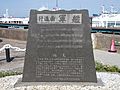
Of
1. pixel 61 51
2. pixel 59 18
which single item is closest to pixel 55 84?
pixel 61 51

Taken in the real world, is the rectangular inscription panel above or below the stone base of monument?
above

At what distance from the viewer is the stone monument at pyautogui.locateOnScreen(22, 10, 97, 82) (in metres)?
7.35

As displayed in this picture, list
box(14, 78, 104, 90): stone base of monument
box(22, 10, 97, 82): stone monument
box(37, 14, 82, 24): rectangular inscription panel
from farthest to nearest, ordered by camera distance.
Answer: box(37, 14, 82, 24): rectangular inscription panel < box(22, 10, 97, 82): stone monument < box(14, 78, 104, 90): stone base of monument

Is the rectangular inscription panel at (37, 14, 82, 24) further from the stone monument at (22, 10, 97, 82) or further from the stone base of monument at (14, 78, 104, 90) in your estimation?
the stone base of monument at (14, 78, 104, 90)

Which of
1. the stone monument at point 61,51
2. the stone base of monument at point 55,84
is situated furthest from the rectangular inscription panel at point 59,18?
the stone base of monument at point 55,84

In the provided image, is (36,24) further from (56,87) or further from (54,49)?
(56,87)

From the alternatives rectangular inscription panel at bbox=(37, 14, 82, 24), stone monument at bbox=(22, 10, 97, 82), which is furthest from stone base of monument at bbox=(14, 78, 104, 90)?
rectangular inscription panel at bbox=(37, 14, 82, 24)

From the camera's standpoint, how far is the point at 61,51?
7398 millimetres

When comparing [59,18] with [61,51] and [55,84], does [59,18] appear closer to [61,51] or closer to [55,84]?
[61,51]

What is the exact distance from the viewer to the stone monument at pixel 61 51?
7352 mm

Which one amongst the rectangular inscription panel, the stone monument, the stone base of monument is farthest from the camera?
Answer: the rectangular inscription panel

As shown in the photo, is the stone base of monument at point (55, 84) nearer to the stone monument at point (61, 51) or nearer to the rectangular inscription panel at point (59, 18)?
the stone monument at point (61, 51)

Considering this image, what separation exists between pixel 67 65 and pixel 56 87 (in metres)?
0.59

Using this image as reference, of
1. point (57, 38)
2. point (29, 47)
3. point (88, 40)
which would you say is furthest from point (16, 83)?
point (88, 40)
